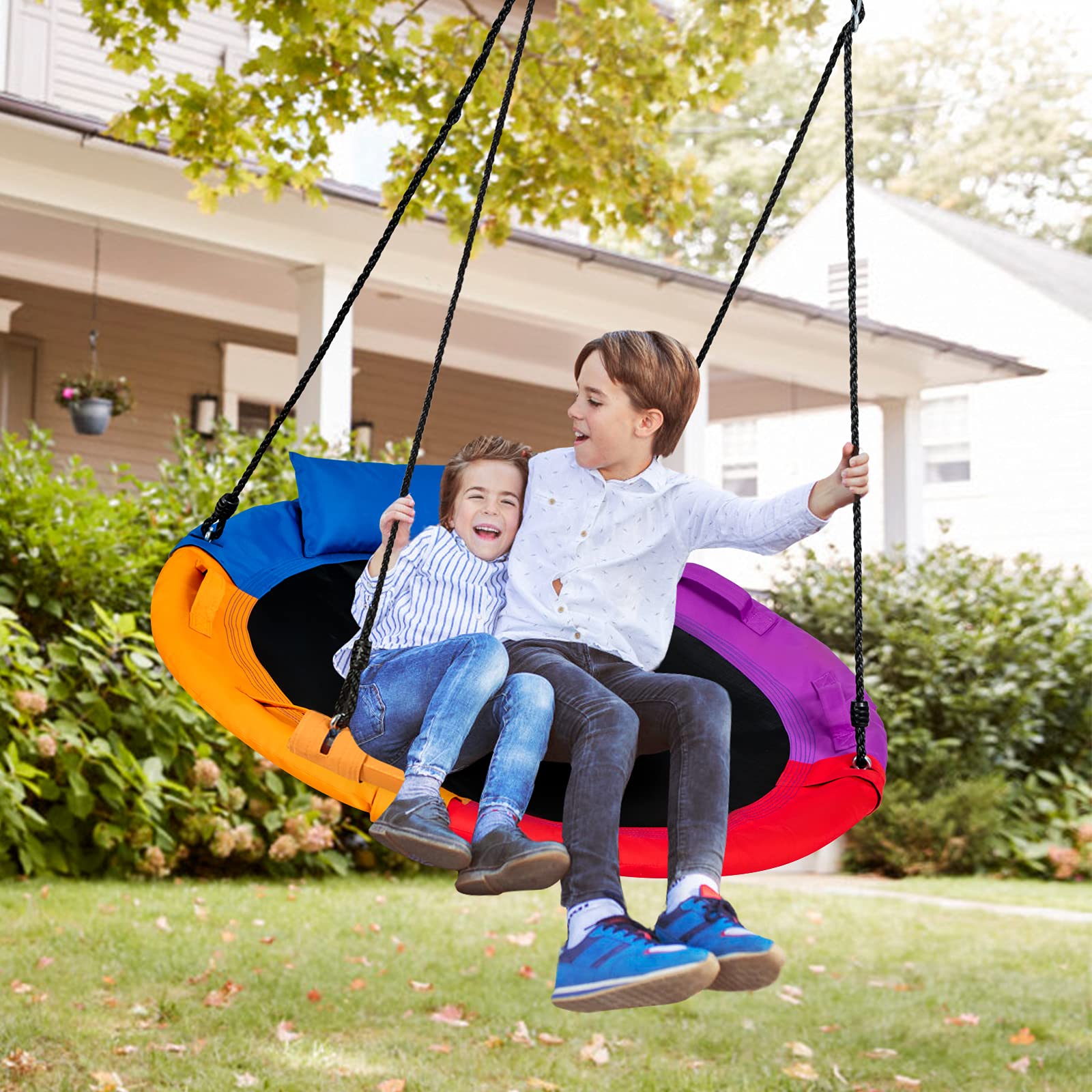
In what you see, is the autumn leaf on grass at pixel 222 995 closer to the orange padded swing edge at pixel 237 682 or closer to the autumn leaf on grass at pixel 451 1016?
the autumn leaf on grass at pixel 451 1016

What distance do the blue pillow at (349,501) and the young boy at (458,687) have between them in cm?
41

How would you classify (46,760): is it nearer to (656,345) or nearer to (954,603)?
(656,345)

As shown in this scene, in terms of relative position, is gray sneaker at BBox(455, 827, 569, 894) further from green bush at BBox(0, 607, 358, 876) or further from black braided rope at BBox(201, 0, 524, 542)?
green bush at BBox(0, 607, 358, 876)

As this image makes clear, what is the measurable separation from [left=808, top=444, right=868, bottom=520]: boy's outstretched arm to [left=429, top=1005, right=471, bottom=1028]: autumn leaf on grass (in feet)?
10.0

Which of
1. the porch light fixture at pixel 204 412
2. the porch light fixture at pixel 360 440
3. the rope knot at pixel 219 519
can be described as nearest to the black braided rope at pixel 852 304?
the rope knot at pixel 219 519

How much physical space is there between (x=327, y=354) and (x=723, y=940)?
718cm

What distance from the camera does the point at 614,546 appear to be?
2465 millimetres

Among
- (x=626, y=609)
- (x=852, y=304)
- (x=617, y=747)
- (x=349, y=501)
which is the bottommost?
(x=617, y=747)

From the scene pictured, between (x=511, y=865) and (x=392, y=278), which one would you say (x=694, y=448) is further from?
(x=511, y=865)

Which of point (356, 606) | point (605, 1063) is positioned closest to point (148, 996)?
point (605, 1063)

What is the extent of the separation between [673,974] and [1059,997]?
4.22 m

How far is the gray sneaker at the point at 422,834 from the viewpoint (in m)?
2.05

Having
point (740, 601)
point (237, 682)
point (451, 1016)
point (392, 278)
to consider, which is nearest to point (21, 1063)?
point (451, 1016)

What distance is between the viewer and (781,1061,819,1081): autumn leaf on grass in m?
4.50
